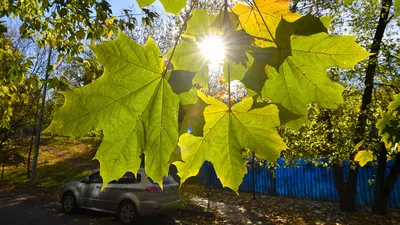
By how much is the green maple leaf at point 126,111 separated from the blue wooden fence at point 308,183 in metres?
10.5

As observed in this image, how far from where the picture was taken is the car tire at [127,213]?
8.33m

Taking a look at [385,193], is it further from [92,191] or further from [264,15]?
[264,15]

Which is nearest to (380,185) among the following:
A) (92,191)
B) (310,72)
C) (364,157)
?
(364,157)

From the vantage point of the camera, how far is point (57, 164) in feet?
72.5

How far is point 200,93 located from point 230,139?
0.62ft

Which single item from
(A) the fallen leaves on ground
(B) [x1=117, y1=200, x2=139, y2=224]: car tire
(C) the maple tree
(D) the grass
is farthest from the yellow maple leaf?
(D) the grass

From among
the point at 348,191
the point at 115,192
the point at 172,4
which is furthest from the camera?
the point at 348,191

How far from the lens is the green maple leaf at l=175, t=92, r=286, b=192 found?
0.85 metres

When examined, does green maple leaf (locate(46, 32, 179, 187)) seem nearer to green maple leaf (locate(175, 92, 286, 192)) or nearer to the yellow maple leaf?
green maple leaf (locate(175, 92, 286, 192))

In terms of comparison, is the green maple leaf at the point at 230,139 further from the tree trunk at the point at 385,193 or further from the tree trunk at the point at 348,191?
the tree trunk at the point at 385,193

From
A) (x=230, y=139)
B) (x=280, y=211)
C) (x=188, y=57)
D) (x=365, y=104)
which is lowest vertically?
(x=280, y=211)

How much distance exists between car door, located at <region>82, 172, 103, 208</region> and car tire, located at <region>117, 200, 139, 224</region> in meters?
1.02

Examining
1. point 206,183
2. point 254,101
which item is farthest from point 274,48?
point 206,183

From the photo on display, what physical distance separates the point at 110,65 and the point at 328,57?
62cm
